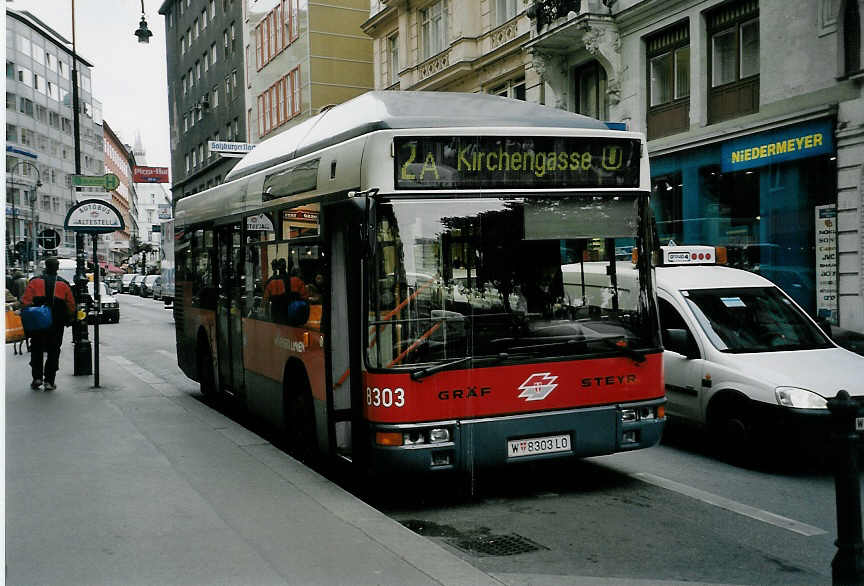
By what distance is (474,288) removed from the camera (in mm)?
6680

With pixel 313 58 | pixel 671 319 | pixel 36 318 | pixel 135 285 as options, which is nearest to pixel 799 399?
pixel 671 319

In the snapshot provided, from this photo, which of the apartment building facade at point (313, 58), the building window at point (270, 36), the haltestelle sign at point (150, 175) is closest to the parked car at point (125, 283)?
the building window at point (270, 36)

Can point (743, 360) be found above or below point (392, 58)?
below

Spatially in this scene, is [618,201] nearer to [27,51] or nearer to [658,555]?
[658,555]

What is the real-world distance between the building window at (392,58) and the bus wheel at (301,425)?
27.0 metres

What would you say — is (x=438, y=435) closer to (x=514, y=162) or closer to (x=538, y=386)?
(x=538, y=386)

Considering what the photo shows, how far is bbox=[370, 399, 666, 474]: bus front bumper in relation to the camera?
6574 millimetres

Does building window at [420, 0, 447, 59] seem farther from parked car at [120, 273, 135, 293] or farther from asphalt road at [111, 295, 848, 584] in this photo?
parked car at [120, 273, 135, 293]

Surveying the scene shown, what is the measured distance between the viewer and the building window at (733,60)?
17906 millimetres

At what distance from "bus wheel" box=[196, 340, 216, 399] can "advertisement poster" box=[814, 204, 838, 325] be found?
10.7 meters

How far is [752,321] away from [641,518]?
335 cm

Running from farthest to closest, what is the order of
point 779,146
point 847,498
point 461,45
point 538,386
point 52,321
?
point 461,45 → point 779,146 → point 52,321 → point 538,386 → point 847,498

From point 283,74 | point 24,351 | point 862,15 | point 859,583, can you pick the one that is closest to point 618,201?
point 859,583

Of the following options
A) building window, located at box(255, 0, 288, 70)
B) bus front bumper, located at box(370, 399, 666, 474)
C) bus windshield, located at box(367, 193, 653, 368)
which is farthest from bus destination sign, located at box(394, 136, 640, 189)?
building window, located at box(255, 0, 288, 70)
